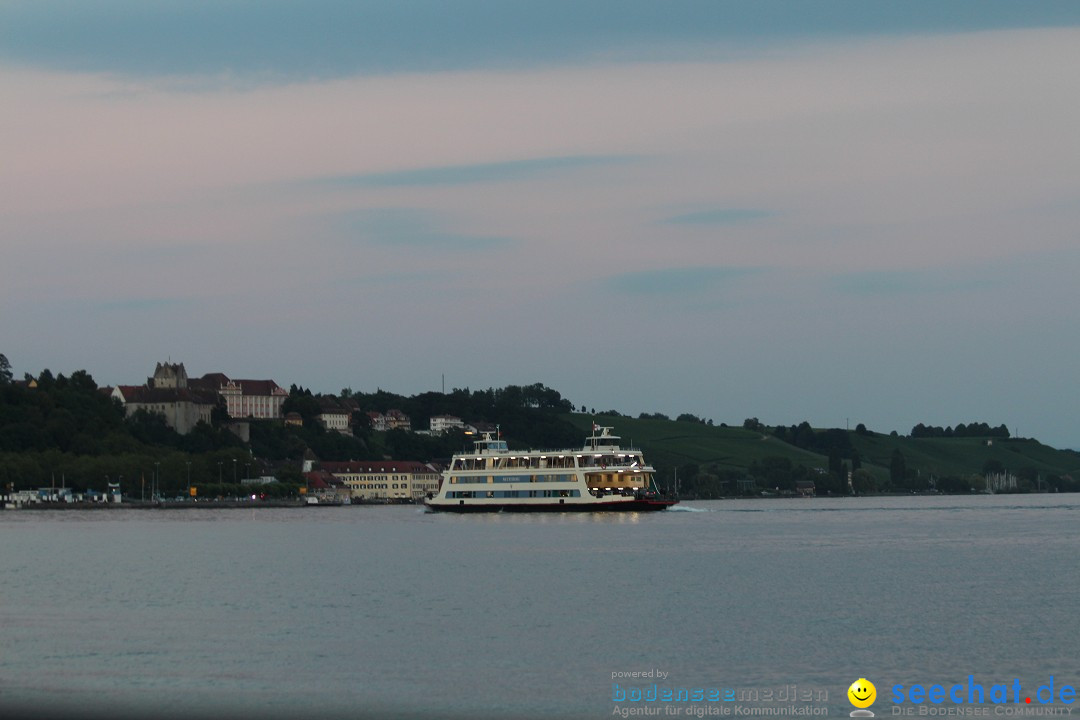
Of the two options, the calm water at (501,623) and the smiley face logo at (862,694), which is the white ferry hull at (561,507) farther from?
the smiley face logo at (862,694)

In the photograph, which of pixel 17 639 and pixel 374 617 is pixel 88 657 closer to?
pixel 17 639

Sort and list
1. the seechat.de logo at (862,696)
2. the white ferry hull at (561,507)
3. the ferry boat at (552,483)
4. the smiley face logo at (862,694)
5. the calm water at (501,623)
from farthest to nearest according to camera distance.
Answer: the ferry boat at (552,483), the white ferry hull at (561,507), the calm water at (501,623), the smiley face logo at (862,694), the seechat.de logo at (862,696)

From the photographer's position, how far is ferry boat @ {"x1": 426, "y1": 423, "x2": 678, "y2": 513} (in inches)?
5320

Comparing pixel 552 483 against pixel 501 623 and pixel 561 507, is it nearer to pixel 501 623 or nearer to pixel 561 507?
pixel 561 507

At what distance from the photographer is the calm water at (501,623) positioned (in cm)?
3192

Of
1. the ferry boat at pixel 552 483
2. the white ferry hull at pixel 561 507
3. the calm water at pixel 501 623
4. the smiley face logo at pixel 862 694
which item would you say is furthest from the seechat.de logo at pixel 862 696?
the ferry boat at pixel 552 483

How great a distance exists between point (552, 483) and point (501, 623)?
92.6 m

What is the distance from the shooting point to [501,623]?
43656 mm

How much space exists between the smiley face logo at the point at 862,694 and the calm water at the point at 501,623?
1.20 feet

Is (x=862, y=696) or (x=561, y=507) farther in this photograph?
(x=561, y=507)

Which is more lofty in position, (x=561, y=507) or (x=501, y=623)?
(x=561, y=507)

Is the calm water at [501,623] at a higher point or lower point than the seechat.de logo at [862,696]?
higher

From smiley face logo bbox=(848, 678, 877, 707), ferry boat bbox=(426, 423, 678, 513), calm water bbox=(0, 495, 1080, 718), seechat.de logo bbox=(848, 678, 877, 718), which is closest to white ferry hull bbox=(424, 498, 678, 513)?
ferry boat bbox=(426, 423, 678, 513)

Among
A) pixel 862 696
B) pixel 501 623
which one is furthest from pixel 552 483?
pixel 862 696
